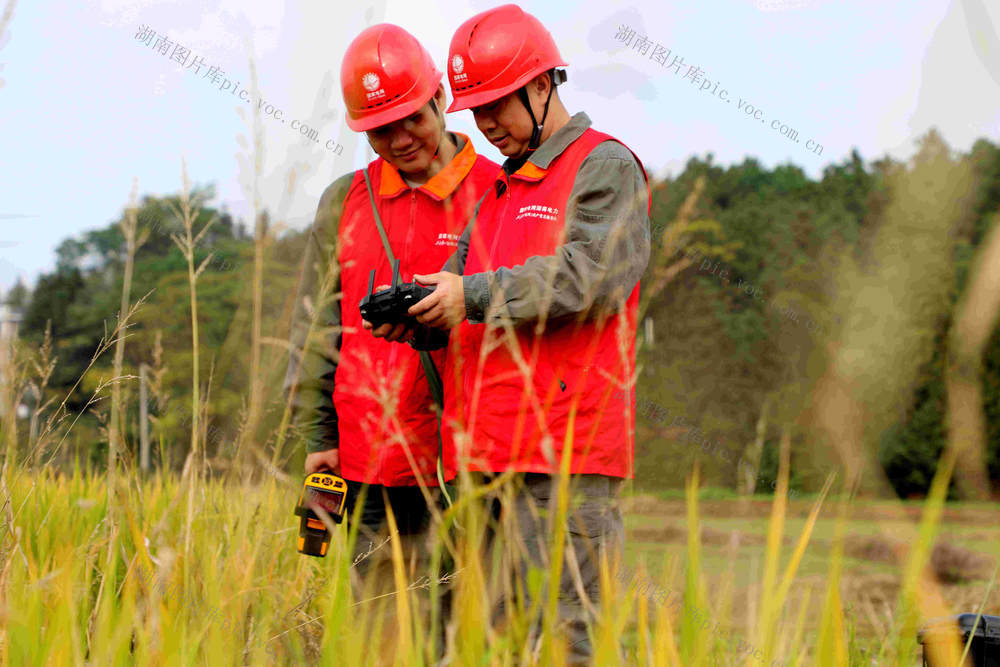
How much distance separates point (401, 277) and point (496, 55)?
664 millimetres

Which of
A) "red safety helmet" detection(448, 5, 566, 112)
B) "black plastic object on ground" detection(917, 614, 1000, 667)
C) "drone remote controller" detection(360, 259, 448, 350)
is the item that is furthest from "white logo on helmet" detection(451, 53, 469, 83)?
"black plastic object on ground" detection(917, 614, 1000, 667)

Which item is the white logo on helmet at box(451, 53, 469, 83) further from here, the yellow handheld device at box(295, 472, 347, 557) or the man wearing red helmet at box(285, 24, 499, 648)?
the yellow handheld device at box(295, 472, 347, 557)

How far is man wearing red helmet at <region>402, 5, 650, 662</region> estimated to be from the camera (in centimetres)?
180

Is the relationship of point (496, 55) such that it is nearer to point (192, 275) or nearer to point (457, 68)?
point (457, 68)

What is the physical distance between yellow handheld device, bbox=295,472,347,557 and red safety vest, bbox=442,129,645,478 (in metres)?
0.51

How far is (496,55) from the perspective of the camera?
6.72 ft

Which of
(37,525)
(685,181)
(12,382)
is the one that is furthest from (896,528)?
(685,181)

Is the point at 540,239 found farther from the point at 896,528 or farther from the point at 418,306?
the point at 896,528

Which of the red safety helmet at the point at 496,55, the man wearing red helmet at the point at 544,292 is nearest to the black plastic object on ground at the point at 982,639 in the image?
the man wearing red helmet at the point at 544,292

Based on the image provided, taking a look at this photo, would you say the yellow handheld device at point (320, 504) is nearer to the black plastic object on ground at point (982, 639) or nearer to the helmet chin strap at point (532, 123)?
the helmet chin strap at point (532, 123)

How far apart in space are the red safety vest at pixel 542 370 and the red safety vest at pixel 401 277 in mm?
329

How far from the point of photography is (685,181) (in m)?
24.0

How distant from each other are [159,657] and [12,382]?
1213 mm

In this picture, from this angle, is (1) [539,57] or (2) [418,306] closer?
(2) [418,306]
